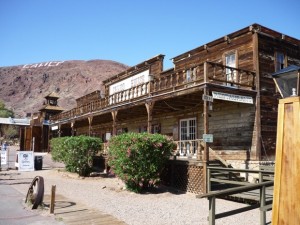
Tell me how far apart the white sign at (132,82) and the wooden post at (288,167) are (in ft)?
61.8

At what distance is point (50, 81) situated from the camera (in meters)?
140

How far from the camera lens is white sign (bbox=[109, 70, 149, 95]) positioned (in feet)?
75.9

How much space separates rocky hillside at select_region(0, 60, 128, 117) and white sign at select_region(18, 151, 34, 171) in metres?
93.8

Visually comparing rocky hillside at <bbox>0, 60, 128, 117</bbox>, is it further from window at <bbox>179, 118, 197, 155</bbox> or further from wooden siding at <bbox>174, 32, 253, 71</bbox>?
wooden siding at <bbox>174, 32, 253, 71</bbox>

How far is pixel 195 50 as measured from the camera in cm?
1819

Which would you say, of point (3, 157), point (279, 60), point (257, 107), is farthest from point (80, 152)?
point (279, 60)

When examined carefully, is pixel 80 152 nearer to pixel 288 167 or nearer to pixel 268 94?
pixel 268 94

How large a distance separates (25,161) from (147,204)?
505 inches

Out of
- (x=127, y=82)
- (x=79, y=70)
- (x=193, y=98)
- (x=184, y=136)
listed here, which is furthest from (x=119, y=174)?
(x=79, y=70)

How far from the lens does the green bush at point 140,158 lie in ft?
39.1

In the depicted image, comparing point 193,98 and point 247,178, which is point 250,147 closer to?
point 247,178

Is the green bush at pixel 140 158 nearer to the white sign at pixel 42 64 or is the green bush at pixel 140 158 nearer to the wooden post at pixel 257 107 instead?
the wooden post at pixel 257 107

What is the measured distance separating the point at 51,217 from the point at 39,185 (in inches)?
48.7

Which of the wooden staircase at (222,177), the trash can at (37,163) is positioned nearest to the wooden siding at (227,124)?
the wooden staircase at (222,177)
